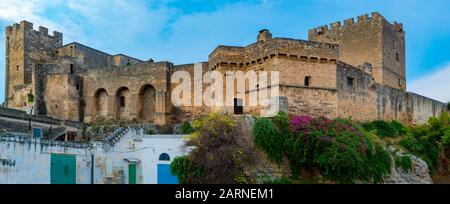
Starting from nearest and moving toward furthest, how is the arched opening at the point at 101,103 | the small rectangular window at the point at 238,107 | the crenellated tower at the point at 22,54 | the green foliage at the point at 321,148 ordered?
the green foliage at the point at 321,148, the small rectangular window at the point at 238,107, the arched opening at the point at 101,103, the crenellated tower at the point at 22,54

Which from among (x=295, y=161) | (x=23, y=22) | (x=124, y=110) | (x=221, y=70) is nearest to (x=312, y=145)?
(x=295, y=161)

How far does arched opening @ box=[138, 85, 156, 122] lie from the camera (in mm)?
26062

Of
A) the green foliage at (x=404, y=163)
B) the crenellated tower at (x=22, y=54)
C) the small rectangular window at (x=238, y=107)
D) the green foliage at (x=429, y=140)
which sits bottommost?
the green foliage at (x=404, y=163)

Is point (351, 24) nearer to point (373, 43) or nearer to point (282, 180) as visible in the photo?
point (373, 43)

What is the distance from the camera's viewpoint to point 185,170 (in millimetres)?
14266

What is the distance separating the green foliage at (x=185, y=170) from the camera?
1392 centimetres

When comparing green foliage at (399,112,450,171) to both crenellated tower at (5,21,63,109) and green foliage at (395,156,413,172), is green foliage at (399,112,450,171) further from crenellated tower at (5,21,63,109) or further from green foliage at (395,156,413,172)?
crenellated tower at (5,21,63,109)

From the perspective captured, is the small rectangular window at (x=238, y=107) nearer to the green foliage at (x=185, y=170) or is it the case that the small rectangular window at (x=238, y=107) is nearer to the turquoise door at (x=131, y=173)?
the turquoise door at (x=131, y=173)

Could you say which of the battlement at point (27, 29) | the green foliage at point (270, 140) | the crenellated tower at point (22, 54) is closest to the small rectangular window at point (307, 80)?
the green foliage at point (270, 140)

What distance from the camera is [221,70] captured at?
20828 millimetres

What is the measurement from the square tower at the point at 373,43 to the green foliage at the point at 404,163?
9566 mm

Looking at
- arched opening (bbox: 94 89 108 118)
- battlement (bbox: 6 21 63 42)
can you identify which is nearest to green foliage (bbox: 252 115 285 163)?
arched opening (bbox: 94 89 108 118)
